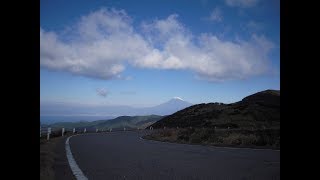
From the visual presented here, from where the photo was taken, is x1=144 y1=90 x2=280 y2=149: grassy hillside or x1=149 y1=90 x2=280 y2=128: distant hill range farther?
x1=149 y1=90 x2=280 y2=128: distant hill range

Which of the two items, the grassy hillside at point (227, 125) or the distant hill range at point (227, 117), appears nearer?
the grassy hillside at point (227, 125)

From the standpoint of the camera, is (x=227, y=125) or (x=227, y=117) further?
(x=227, y=117)

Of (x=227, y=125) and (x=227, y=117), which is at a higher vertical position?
(x=227, y=117)
